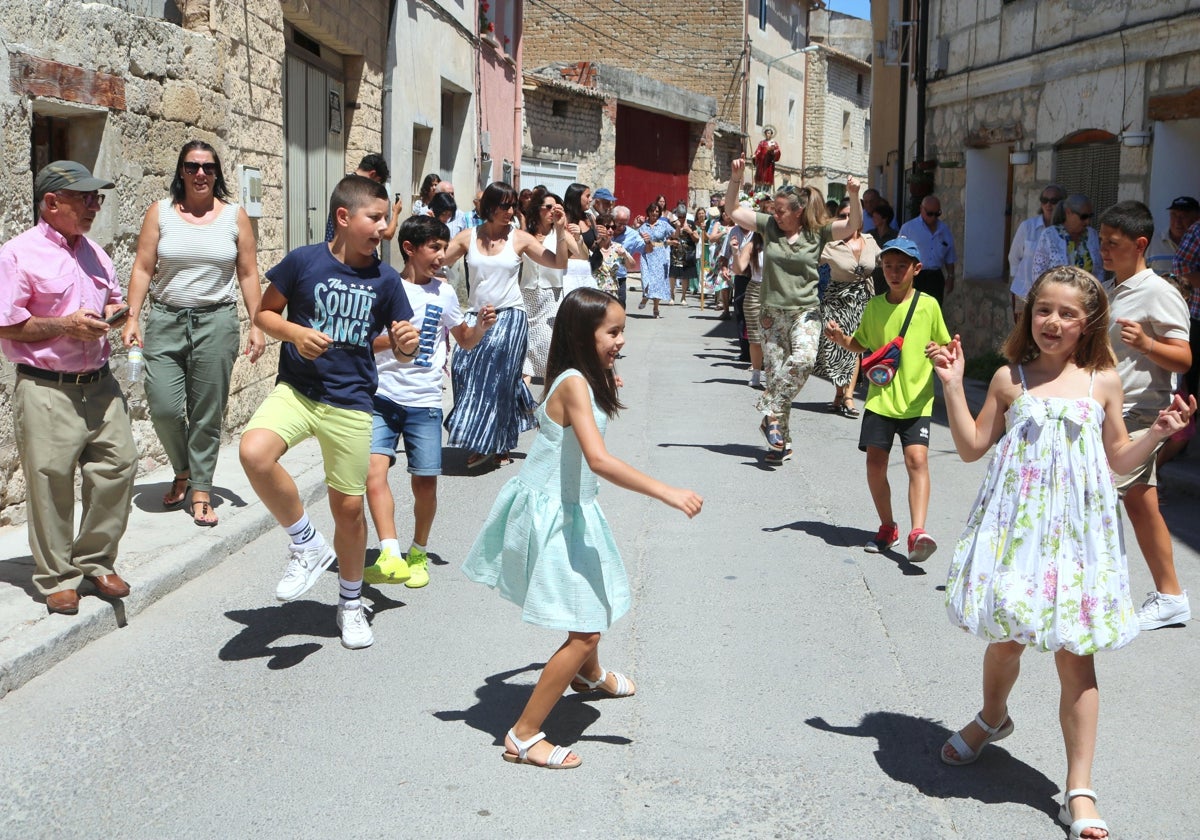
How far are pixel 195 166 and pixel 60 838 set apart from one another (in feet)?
13.3

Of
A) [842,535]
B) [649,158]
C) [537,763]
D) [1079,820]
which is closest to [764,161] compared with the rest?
[842,535]

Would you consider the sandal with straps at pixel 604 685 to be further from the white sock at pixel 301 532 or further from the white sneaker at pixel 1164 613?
the white sneaker at pixel 1164 613

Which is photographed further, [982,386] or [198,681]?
[982,386]

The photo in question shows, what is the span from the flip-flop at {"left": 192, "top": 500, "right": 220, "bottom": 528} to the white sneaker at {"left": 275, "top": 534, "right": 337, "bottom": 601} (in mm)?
1786

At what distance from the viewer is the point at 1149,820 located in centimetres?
379

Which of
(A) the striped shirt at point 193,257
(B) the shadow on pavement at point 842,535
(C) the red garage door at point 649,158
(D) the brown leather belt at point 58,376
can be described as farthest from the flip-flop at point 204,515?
(C) the red garage door at point 649,158

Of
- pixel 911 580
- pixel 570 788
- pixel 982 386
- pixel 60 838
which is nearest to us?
pixel 60 838

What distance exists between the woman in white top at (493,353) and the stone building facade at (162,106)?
68.1 inches

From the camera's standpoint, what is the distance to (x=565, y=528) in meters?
4.17

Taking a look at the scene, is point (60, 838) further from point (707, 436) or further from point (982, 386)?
point (982, 386)

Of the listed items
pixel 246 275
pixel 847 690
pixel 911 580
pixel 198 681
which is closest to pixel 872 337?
pixel 911 580

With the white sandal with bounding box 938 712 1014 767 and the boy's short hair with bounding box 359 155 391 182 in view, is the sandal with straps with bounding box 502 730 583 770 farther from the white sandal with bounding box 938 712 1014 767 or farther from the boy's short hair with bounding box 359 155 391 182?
the boy's short hair with bounding box 359 155 391 182

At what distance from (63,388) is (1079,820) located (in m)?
3.96

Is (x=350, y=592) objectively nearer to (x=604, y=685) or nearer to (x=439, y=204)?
(x=604, y=685)
